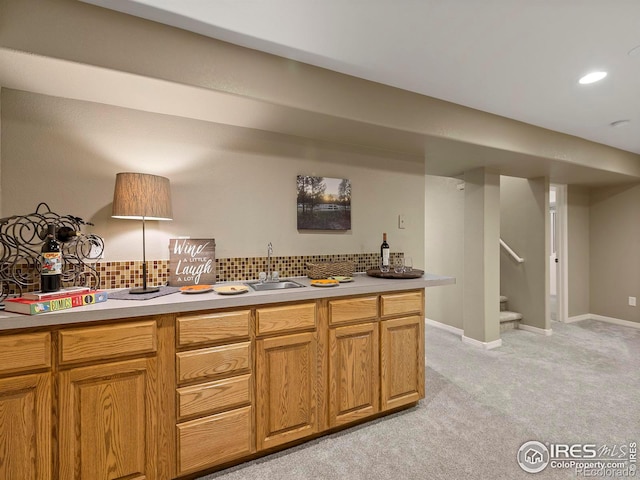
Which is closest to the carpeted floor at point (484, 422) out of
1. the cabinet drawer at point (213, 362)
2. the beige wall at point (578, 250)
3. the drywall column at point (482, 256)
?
the drywall column at point (482, 256)

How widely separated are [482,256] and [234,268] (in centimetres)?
276

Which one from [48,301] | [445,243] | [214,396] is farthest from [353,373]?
[445,243]

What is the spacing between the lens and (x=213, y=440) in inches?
62.7

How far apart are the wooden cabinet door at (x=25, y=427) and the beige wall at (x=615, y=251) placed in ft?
20.7

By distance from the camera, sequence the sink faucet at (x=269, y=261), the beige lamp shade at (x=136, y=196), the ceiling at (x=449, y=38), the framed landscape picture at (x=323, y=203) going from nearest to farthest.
A: 1. the ceiling at (x=449, y=38)
2. the beige lamp shade at (x=136, y=196)
3. the sink faucet at (x=269, y=261)
4. the framed landscape picture at (x=323, y=203)

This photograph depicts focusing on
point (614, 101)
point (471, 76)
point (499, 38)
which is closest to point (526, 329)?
point (614, 101)

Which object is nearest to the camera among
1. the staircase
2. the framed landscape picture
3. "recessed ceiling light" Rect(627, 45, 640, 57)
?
"recessed ceiling light" Rect(627, 45, 640, 57)

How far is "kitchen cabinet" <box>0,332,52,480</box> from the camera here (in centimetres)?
124

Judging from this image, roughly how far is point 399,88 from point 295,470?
251 centimetres

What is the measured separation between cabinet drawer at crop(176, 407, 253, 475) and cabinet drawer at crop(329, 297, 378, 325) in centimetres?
71

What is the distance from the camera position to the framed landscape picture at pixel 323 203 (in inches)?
95.5

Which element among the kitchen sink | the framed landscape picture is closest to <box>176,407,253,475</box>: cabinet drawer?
the kitchen sink

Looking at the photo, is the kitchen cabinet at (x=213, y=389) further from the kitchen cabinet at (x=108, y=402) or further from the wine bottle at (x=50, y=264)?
the wine bottle at (x=50, y=264)

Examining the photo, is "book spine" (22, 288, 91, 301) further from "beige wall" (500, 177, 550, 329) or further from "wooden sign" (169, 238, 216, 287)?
"beige wall" (500, 177, 550, 329)
